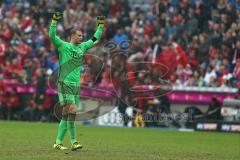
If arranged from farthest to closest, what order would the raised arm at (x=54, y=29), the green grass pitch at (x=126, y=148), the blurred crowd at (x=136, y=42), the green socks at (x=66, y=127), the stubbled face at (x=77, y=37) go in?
the blurred crowd at (x=136, y=42)
the stubbled face at (x=77, y=37)
the green socks at (x=66, y=127)
the raised arm at (x=54, y=29)
the green grass pitch at (x=126, y=148)

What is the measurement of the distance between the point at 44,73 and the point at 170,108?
600 cm

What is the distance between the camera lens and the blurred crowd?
90.3 ft

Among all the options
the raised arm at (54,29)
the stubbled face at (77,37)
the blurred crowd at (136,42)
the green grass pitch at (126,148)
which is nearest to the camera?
the green grass pitch at (126,148)

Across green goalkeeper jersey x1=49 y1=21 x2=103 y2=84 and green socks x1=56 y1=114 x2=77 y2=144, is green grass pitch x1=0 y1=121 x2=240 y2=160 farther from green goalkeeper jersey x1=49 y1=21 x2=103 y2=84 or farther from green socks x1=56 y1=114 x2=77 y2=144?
green goalkeeper jersey x1=49 y1=21 x2=103 y2=84

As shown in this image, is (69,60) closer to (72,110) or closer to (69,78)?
(69,78)

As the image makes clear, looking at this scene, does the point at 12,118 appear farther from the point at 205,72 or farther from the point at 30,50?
the point at 205,72

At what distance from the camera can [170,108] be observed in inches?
1085

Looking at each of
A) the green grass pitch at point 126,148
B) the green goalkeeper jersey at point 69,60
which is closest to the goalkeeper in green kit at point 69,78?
the green goalkeeper jersey at point 69,60

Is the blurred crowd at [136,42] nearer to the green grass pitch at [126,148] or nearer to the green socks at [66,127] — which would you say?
the green grass pitch at [126,148]

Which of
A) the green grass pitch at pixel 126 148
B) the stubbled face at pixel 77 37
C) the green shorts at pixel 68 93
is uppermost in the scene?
the stubbled face at pixel 77 37

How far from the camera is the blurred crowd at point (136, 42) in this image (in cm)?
2752

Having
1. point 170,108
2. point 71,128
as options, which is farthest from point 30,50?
point 71,128

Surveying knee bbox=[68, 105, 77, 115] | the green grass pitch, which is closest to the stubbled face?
knee bbox=[68, 105, 77, 115]

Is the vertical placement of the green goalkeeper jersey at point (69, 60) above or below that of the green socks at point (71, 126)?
above
